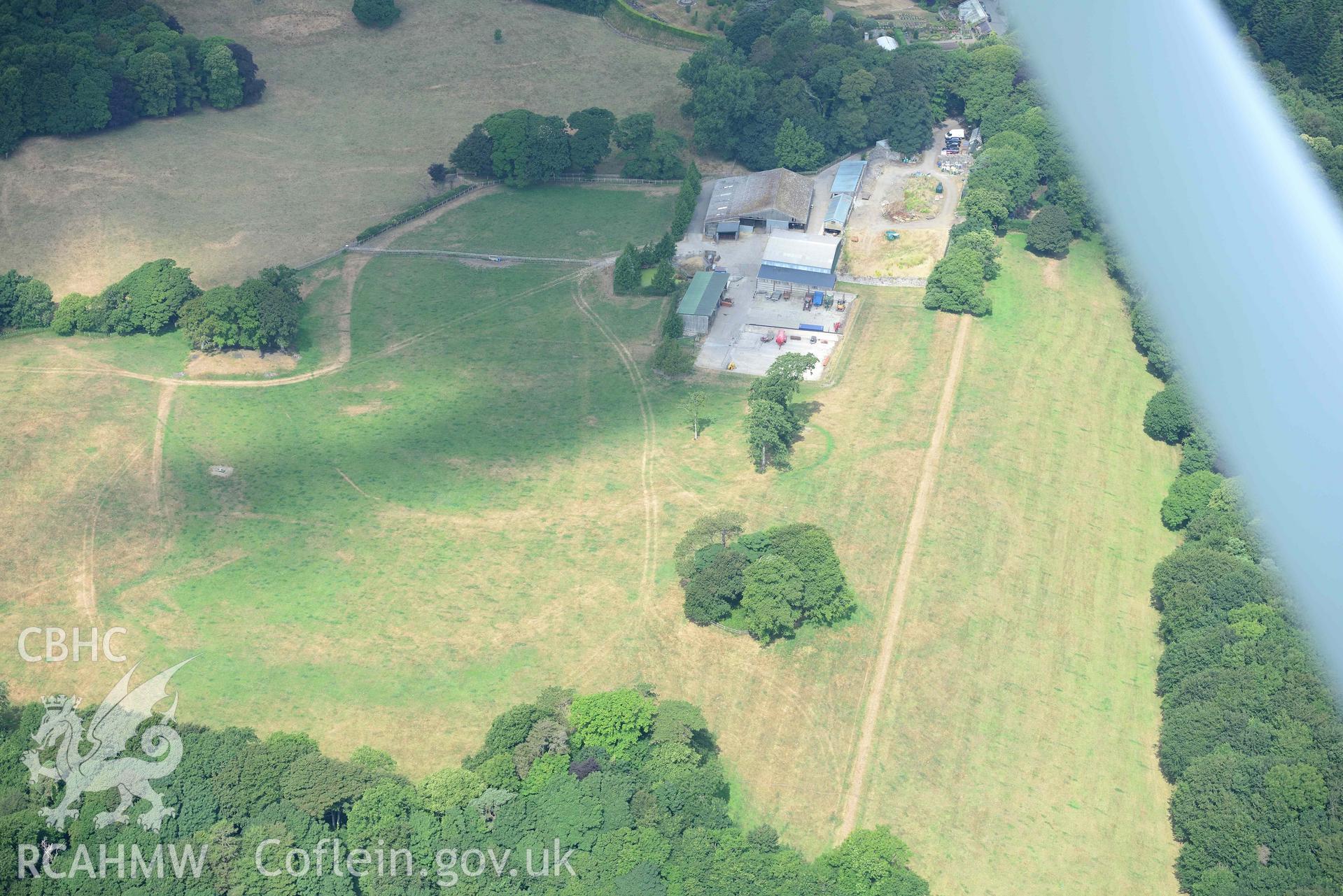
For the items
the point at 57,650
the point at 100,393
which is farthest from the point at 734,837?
the point at 100,393

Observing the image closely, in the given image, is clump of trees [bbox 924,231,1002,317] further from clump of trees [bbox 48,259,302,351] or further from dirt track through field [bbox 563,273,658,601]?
clump of trees [bbox 48,259,302,351]

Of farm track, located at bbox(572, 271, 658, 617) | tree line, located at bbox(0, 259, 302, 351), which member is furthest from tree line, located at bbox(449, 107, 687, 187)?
tree line, located at bbox(0, 259, 302, 351)

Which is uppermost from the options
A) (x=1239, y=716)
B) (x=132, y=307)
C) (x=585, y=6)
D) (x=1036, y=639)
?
(x=1239, y=716)

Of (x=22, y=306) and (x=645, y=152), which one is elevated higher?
(x=645, y=152)

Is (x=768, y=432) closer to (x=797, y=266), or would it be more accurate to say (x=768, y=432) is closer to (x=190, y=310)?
(x=797, y=266)

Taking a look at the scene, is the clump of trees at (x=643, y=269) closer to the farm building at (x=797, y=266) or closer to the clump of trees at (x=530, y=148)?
the farm building at (x=797, y=266)

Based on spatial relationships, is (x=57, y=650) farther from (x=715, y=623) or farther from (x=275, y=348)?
(x=715, y=623)

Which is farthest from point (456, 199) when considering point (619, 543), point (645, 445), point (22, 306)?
point (619, 543)
